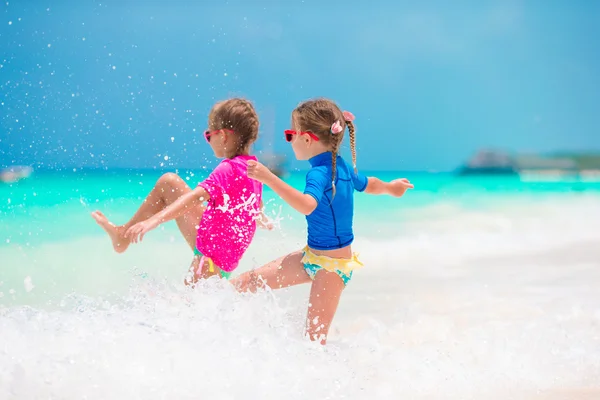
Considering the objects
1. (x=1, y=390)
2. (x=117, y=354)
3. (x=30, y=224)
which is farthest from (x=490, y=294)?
(x=30, y=224)

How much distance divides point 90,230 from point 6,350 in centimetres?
Result: 585

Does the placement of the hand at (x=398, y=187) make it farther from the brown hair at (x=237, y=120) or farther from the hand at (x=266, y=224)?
the brown hair at (x=237, y=120)

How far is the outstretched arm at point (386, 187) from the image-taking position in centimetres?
364

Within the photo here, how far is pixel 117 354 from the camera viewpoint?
8.66ft

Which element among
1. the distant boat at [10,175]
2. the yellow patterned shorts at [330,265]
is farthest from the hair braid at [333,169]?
the distant boat at [10,175]

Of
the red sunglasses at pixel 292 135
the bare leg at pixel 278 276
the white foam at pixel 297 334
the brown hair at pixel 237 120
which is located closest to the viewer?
the white foam at pixel 297 334

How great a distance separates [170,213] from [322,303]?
2.84ft

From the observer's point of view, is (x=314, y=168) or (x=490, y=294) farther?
(x=490, y=294)

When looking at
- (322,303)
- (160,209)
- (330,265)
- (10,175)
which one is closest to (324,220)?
(330,265)

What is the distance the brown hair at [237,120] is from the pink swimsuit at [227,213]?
91 millimetres

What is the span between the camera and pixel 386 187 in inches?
147

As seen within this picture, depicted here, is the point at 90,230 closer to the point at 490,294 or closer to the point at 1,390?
the point at 490,294

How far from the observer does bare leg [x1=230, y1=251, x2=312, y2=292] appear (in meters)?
3.47

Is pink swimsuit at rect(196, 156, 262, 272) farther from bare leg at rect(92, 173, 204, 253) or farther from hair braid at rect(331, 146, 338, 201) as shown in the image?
hair braid at rect(331, 146, 338, 201)
